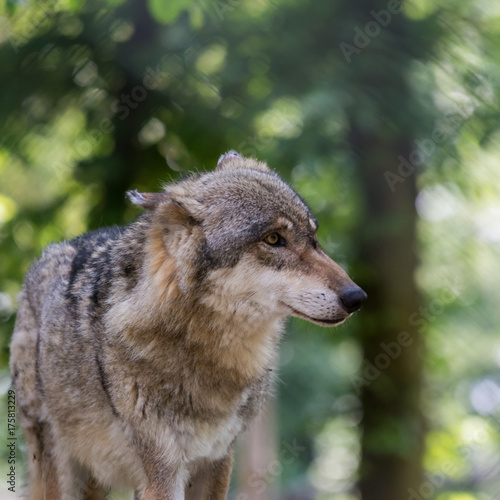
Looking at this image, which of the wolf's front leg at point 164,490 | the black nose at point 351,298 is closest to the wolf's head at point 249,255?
the black nose at point 351,298

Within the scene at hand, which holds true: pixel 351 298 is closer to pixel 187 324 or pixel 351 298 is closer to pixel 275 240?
pixel 275 240

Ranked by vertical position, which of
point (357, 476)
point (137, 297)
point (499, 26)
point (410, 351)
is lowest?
point (357, 476)

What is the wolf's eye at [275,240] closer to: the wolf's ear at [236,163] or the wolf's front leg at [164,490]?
the wolf's ear at [236,163]

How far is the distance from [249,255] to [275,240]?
6.4 inches

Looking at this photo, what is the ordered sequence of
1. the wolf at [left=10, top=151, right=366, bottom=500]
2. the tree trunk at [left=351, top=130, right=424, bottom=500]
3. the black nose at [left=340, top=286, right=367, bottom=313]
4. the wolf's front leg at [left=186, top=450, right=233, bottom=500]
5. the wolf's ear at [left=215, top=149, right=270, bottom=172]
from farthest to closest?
the tree trunk at [left=351, top=130, right=424, bottom=500]
the wolf's ear at [left=215, top=149, right=270, bottom=172]
the wolf's front leg at [left=186, top=450, right=233, bottom=500]
the wolf at [left=10, top=151, right=366, bottom=500]
the black nose at [left=340, top=286, right=367, bottom=313]

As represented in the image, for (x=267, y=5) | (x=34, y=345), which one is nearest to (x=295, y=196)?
(x=34, y=345)

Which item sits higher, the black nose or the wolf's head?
the black nose

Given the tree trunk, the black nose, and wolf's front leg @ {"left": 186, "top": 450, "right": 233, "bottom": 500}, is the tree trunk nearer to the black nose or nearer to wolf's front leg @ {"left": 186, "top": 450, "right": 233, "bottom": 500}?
wolf's front leg @ {"left": 186, "top": 450, "right": 233, "bottom": 500}

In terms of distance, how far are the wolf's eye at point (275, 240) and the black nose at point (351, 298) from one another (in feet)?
1.38

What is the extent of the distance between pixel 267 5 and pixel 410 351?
4.43m

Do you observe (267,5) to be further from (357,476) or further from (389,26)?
(357,476)

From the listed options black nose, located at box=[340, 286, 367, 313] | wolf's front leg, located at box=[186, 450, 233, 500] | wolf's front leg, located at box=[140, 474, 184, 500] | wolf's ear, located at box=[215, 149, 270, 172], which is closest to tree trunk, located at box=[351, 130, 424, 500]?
wolf's ear, located at box=[215, 149, 270, 172]

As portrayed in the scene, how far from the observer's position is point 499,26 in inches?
278

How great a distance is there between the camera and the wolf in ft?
10.3
